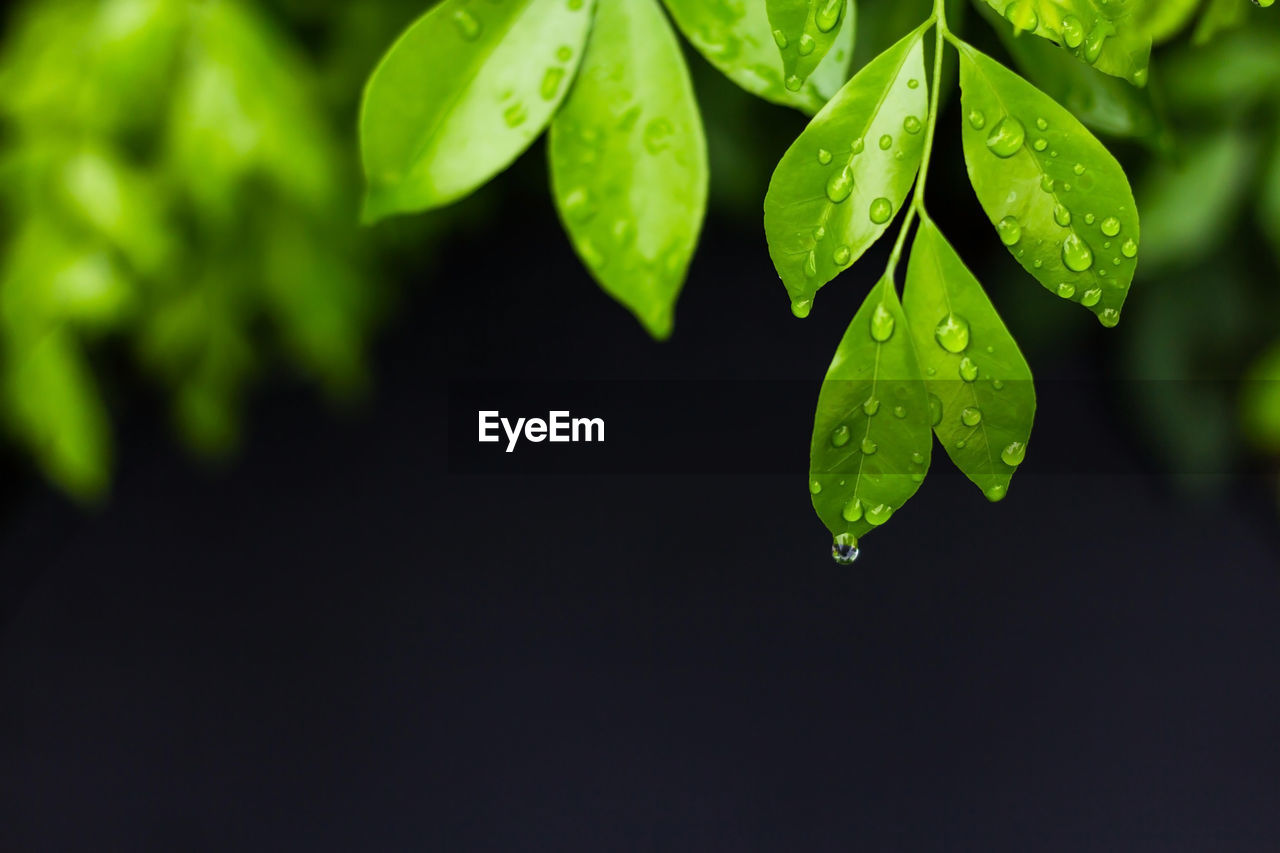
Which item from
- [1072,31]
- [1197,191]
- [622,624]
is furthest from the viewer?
[622,624]

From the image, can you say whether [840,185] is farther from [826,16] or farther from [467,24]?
[467,24]

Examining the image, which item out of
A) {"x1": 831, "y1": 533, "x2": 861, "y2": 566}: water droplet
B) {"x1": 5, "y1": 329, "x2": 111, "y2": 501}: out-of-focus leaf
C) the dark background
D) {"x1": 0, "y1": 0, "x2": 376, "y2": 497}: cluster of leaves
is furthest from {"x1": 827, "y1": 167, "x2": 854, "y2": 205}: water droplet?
the dark background

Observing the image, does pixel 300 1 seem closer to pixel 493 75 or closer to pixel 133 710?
pixel 493 75

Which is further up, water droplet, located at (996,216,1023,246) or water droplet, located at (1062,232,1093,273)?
water droplet, located at (996,216,1023,246)

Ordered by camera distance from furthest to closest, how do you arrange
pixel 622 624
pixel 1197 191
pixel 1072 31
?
pixel 622 624 → pixel 1197 191 → pixel 1072 31

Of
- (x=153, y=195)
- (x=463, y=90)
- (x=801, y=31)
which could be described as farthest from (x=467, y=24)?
(x=153, y=195)

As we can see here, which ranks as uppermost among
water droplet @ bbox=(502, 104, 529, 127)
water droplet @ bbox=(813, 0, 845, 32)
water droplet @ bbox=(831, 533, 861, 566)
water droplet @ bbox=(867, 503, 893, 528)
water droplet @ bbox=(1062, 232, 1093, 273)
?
water droplet @ bbox=(813, 0, 845, 32)

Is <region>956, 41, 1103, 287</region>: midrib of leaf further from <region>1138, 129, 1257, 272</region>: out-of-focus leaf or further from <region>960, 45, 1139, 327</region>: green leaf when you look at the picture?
<region>1138, 129, 1257, 272</region>: out-of-focus leaf
